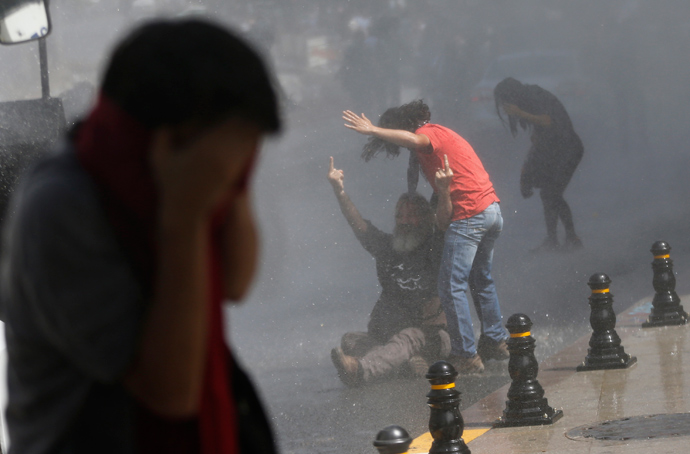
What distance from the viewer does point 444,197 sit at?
5898 mm

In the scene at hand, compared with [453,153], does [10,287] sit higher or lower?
lower

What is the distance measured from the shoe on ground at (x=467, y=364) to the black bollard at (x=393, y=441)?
11.3 feet

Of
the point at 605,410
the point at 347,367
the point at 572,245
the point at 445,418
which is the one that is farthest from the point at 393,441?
the point at 572,245

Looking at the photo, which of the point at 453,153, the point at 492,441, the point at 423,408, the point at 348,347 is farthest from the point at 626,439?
the point at 348,347

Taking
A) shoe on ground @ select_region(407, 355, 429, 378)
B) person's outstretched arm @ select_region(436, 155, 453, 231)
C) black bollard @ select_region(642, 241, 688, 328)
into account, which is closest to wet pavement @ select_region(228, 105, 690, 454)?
black bollard @ select_region(642, 241, 688, 328)

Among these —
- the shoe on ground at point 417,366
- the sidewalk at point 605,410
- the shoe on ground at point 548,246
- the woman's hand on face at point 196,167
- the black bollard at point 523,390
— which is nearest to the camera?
the woman's hand on face at point 196,167

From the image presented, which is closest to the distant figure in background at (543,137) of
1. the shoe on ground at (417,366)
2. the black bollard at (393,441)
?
the shoe on ground at (417,366)

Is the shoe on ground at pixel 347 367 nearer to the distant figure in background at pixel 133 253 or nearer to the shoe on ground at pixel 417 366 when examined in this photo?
the shoe on ground at pixel 417 366

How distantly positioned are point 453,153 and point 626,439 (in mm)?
2714

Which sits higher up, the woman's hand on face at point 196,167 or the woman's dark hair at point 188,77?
the woman's dark hair at point 188,77

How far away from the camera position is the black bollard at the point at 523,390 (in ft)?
14.3

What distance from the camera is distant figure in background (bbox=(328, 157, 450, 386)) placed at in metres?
6.20

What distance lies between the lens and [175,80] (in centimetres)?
90

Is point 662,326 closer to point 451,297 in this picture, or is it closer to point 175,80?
point 451,297
